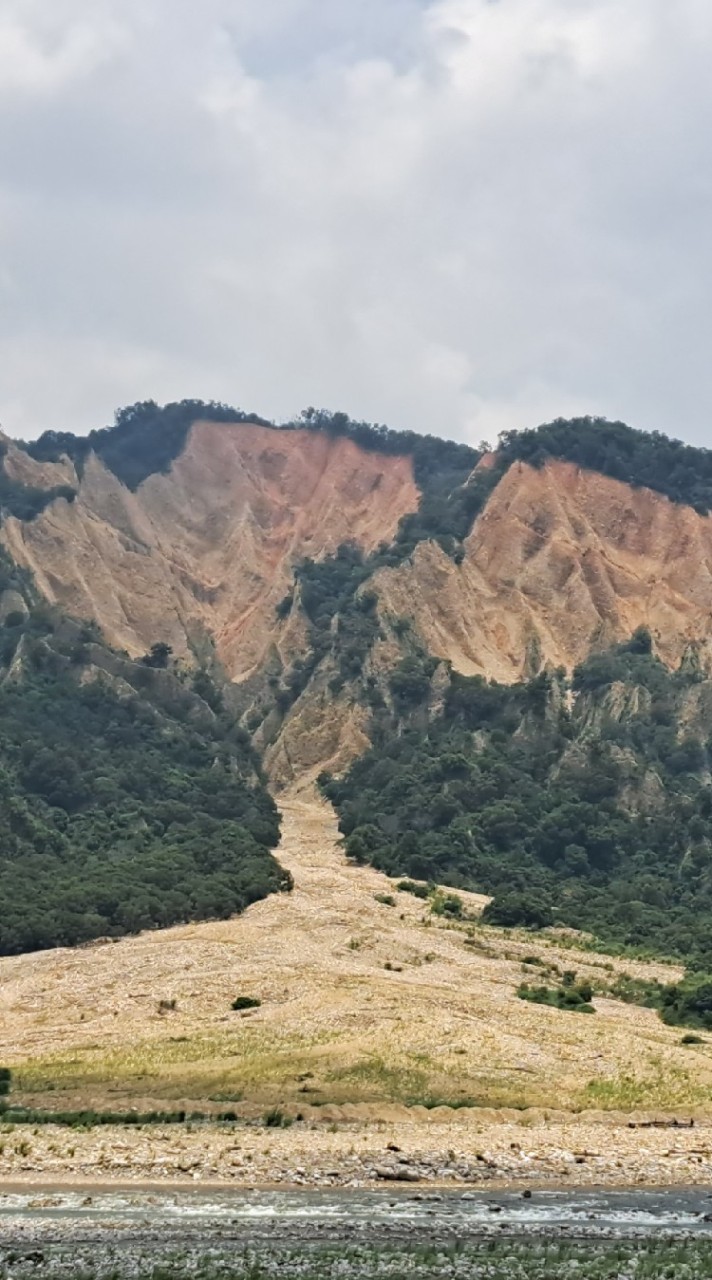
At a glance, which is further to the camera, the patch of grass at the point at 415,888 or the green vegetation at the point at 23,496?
the green vegetation at the point at 23,496

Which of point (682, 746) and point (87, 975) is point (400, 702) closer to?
point (682, 746)

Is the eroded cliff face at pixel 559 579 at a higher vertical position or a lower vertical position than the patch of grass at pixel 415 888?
higher

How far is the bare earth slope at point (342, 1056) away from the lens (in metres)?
30.0

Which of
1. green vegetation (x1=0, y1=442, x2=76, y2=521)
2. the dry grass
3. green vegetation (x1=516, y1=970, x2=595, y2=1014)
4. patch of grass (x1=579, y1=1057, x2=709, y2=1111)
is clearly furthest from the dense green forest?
green vegetation (x1=0, y1=442, x2=76, y2=521)

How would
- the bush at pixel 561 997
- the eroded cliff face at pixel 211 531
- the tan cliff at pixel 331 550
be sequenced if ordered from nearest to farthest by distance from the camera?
the bush at pixel 561 997, the tan cliff at pixel 331 550, the eroded cliff face at pixel 211 531

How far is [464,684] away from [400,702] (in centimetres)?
489

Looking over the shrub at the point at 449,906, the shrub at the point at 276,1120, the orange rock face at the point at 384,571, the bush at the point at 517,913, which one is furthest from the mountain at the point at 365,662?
the shrub at the point at 276,1120

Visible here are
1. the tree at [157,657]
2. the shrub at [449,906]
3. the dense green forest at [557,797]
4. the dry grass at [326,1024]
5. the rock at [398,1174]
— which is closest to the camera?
the rock at [398,1174]

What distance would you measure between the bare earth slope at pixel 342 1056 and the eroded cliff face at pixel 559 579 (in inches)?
1977

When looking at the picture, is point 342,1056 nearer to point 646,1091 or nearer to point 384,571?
point 646,1091

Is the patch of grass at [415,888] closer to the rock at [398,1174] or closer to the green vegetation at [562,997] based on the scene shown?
the green vegetation at [562,997]

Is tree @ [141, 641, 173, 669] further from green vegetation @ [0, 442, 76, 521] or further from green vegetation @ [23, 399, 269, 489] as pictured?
green vegetation @ [23, 399, 269, 489]

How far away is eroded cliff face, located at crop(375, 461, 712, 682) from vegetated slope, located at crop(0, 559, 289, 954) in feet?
66.5

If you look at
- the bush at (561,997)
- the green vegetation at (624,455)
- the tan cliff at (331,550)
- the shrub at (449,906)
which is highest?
the green vegetation at (624,455)
